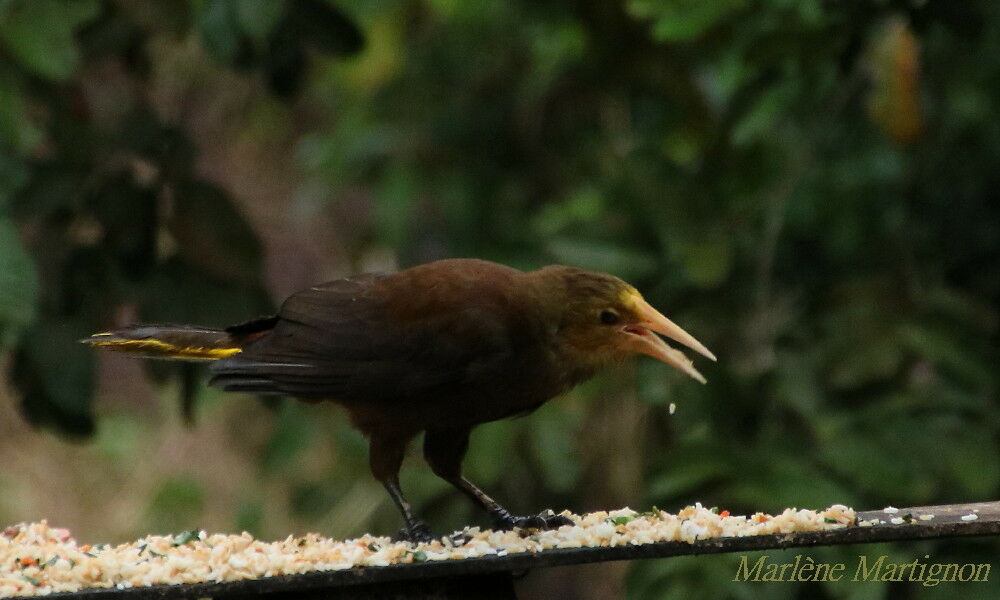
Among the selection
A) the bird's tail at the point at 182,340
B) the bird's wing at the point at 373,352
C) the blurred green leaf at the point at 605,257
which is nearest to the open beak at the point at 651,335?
the bird's wing at the point at 373,352

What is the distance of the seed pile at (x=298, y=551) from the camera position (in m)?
2.84

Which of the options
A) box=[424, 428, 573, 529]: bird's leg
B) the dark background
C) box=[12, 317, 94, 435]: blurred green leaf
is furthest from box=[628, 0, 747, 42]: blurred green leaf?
box=[12, 317, 94, 435]: blurred green leaf

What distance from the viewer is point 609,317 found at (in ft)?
11.9

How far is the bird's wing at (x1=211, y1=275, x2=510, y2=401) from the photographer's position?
360cm

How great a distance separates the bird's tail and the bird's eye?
859mm

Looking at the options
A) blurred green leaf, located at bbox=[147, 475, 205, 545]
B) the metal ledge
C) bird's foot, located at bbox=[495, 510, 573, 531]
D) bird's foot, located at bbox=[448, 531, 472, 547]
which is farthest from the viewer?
blurred green leaf, located at bbox=[147, 475, 205, 545]

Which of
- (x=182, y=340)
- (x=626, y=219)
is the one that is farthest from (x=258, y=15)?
(x=626, y=219)

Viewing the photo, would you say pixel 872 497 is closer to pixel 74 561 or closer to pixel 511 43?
pixel 74 561

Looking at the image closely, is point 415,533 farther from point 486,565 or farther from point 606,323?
point 486,565

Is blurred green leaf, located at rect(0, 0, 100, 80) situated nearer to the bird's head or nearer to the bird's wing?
the bird's wing

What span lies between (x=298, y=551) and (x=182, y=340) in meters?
0.99

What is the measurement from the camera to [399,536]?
3.68 m

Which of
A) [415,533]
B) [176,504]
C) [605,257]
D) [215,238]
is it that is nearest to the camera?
[415,533]

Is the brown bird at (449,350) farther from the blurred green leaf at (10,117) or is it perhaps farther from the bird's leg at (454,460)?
the blurred green leaf at (10,117)
